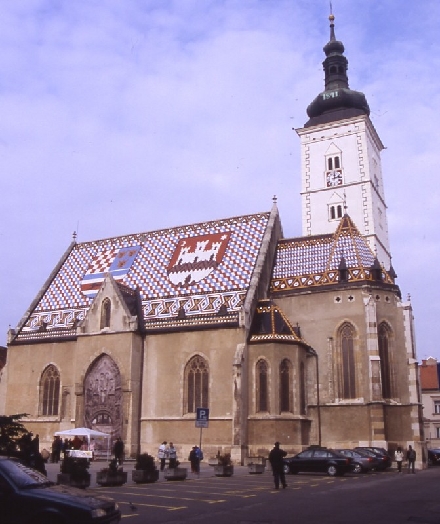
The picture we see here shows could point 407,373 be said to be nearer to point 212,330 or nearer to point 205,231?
point 212,330

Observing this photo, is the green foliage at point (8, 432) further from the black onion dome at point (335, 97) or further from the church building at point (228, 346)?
the black onion dome at point (335, 97)

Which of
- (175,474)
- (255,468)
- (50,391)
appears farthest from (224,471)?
(50,391)

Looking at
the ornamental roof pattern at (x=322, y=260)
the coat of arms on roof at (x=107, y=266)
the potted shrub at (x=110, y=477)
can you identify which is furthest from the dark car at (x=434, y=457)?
the potted shrub at (x=110, y=477)

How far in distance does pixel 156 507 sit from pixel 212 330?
23.8 metres

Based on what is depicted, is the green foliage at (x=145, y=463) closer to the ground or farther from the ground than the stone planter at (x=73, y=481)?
farther from the ground

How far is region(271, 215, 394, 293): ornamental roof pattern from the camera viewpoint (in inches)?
1600

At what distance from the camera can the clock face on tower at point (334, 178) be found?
58194 mm

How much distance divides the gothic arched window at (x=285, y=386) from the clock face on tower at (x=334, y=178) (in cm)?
2548

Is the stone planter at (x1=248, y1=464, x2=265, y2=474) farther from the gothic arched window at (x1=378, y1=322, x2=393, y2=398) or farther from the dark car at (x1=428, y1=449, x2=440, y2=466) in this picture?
the dark car at (x1=428, y1=449, x2=440, y2=466)

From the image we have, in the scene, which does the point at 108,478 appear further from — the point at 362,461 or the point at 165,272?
the point at 165,272

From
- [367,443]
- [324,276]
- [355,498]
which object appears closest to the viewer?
[355,498]

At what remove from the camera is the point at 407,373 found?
126ft

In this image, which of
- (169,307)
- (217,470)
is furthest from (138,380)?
(217,470)

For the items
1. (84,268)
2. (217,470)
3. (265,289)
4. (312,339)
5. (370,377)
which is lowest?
(217,470)
